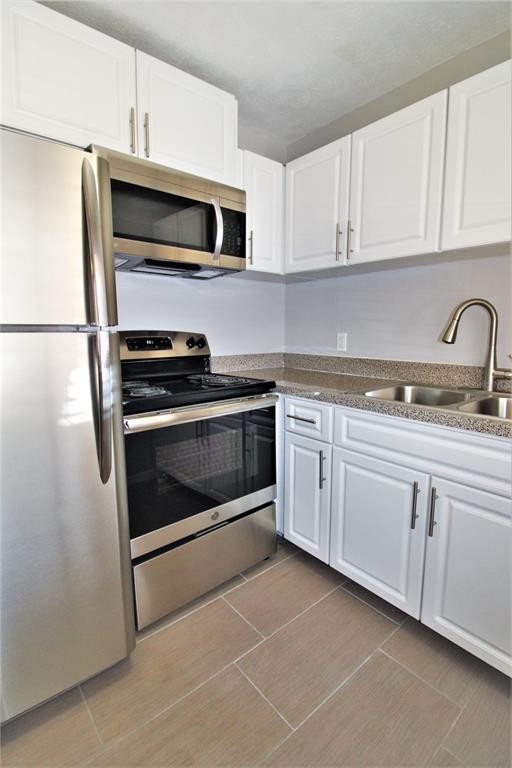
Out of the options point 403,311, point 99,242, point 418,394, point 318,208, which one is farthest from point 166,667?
point 318,208

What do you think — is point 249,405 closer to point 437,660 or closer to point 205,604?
point 205,604

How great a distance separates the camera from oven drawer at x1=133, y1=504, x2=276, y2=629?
4.66 feet

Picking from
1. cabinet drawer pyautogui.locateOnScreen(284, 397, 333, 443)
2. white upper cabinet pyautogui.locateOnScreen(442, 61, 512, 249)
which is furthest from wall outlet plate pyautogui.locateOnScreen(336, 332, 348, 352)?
white upper cabinet pyautogui.locateOnScreen(442, 61, 512, 249)

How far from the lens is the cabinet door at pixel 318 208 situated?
1803mm

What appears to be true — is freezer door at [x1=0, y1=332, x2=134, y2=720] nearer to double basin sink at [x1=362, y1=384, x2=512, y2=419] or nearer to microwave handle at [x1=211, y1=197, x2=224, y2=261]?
microwave handle at [x1=211, y1=197, x2=224, y2=261]

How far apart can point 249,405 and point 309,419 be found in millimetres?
290

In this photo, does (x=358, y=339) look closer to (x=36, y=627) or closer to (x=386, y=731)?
(x=386, y=731)

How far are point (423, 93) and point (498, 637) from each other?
224 centimetres

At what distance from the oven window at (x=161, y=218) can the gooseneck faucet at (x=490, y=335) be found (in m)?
1.09

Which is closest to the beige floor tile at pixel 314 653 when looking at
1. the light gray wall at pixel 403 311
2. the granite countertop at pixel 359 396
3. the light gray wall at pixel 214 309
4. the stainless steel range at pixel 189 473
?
the stainless steel range at pixel 189 473

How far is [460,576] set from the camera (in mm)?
1247

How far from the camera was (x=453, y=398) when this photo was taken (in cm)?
168

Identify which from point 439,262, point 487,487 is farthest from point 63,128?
point 487,487

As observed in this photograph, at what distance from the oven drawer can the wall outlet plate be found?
101 cm
